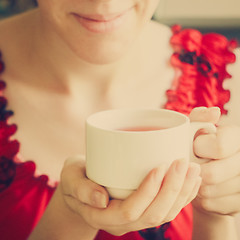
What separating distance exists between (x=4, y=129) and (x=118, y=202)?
1.52 feet

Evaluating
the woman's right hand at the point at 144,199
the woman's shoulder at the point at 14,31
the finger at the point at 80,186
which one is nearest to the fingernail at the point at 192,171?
the woman's right hand at the point at 144,199

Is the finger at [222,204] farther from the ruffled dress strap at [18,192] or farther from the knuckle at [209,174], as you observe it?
the ruffled dress strap at [18,192]

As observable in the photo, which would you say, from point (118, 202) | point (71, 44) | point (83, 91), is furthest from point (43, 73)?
point (118, 202)

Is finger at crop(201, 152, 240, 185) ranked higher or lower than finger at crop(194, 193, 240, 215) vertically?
higher

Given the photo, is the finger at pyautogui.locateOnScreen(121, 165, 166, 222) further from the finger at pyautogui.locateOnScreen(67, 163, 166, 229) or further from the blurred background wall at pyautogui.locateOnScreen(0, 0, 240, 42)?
the blurred background wall at pyautogui.locateOnScreen(0, 0, 240, 42)

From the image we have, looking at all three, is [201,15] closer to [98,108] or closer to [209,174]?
[98,108]

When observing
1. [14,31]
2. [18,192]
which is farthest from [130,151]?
[14,31]

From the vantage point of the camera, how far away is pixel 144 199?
1.21 ft

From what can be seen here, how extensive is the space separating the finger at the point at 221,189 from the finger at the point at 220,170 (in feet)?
0.04

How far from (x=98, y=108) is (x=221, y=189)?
0.46m

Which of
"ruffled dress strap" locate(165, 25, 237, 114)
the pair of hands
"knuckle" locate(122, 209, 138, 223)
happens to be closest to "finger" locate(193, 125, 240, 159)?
the pair of hands

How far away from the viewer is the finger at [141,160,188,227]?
359 mm

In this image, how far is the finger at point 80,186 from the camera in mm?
399

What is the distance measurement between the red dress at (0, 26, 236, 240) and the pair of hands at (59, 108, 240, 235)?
24 cm
